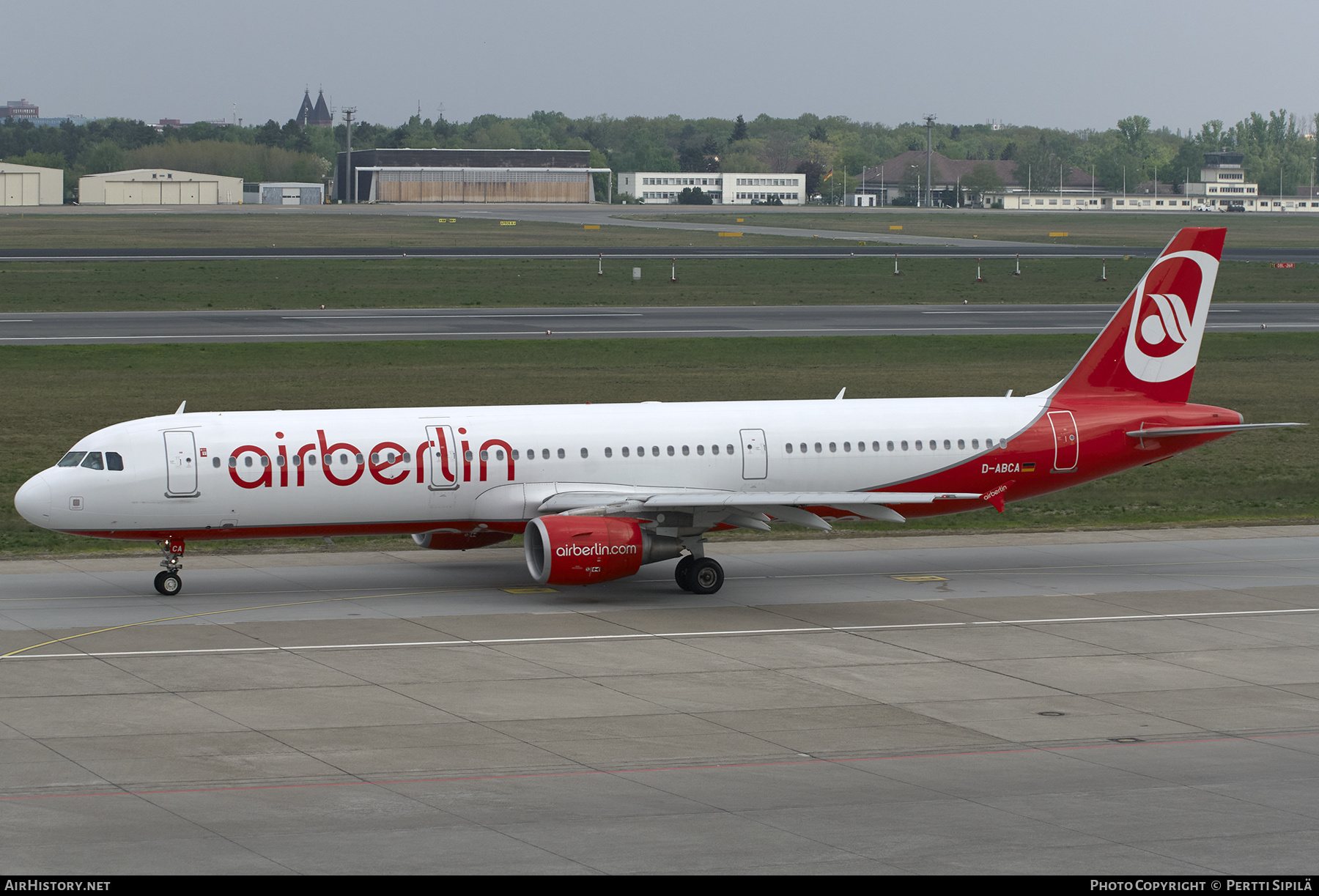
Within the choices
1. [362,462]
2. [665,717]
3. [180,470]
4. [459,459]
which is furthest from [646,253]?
[665,717]

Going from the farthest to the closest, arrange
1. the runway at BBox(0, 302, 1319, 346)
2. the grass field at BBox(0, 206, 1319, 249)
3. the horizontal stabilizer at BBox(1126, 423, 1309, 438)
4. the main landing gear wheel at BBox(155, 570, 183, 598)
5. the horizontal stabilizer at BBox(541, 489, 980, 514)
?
the grass field at BBox(0, 206, 1319, 249) < the runway at BBox(0, 302, 1319, 346) < the horizontal stabilizer at BBox(1126, 423, 1309, 438) < the main landing gear wheel at BBox(155, 570, 183, 598) < the horizontal stabilizer at BBox(541, 489, 980, 514)

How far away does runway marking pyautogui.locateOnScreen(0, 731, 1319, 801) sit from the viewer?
19719 millimetres

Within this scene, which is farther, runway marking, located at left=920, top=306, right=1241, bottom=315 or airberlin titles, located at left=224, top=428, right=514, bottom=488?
runway marking, located at left=920, top=306, right=1241, bottom=315

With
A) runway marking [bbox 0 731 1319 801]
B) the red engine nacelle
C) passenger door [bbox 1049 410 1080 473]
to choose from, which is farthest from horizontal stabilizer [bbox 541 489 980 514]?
runway marking [bbox 0 731 1319 801]

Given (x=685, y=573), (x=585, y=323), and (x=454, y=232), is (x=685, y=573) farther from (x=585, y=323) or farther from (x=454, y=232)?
(x=454, y=232)

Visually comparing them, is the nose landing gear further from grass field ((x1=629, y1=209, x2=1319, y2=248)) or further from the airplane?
grass field ((x1=629, y1=209, x2=1319, y2=248))

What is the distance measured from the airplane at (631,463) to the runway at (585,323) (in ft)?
140

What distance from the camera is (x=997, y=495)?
35.5 m

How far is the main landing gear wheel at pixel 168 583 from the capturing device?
106 ft

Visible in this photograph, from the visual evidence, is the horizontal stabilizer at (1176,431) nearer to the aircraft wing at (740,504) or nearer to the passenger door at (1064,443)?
the passenger door at (1064,443)

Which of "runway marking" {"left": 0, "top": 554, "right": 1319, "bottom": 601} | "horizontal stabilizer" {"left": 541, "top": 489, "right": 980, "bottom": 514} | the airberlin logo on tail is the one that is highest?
the airberlin logo on tail

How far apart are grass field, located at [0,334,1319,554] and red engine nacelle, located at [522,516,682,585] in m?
8.45

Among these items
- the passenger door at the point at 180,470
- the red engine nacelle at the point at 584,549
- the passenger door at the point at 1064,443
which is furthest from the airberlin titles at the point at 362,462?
the passenger door at the point at 1064,443

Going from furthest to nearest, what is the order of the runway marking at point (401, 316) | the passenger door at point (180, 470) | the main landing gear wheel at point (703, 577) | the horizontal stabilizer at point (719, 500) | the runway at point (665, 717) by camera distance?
the runway marking at point (401, 316)
the main landing gear wheel at point (703, 577)
the horizontal stabilizer at point (719, 500)
the passenger door at point (180, 470)
the runway at point (665, 717)
